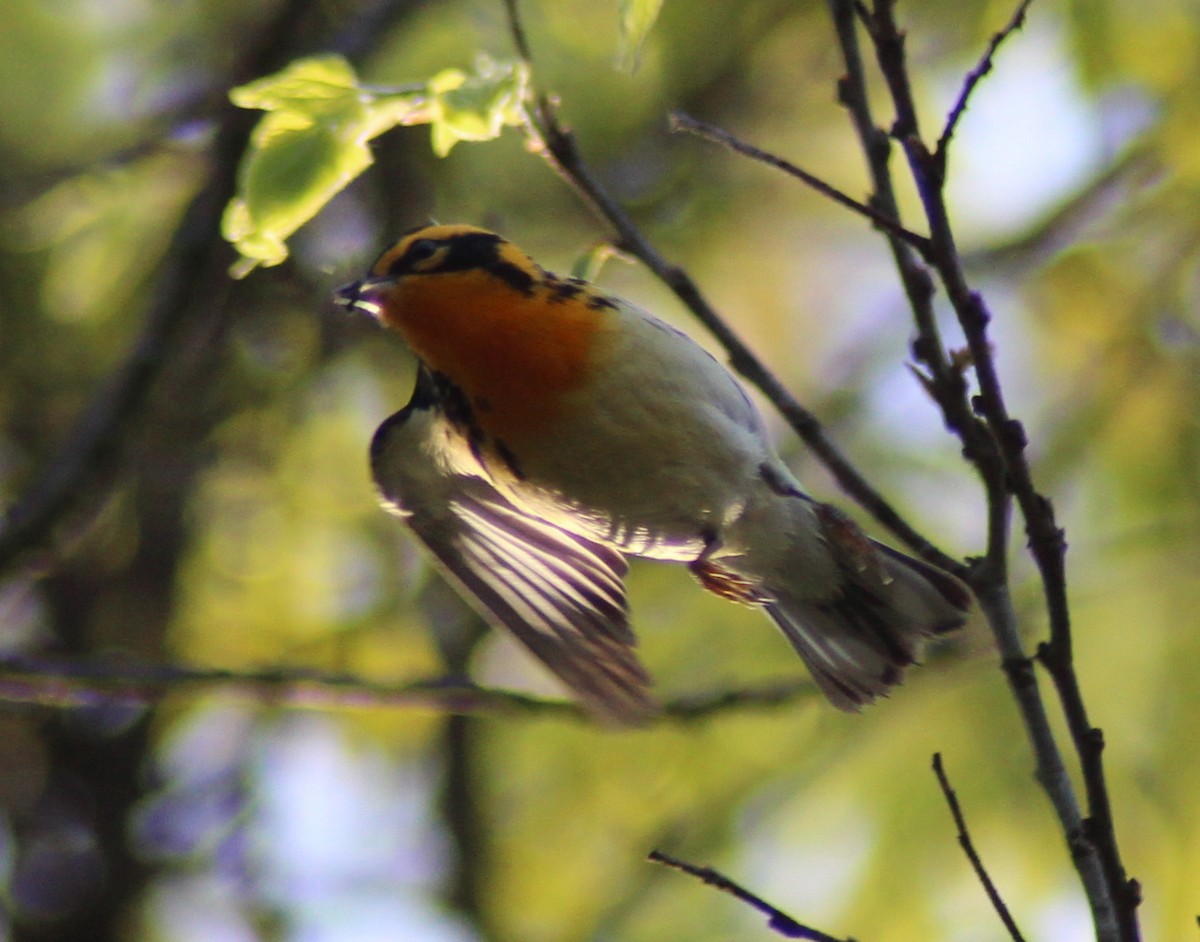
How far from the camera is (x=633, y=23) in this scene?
226 cm

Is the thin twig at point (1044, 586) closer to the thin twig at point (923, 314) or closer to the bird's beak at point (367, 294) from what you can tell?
the thin twig at point (923, 314)

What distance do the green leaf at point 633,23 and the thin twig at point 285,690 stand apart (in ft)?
6.81

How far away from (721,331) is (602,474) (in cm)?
105

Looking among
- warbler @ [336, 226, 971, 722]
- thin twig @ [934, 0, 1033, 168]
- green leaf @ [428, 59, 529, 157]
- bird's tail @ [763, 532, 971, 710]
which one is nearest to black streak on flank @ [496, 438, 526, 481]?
warbler @ [336, 226, 971, 722]

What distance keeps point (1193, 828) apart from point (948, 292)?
9.27ft

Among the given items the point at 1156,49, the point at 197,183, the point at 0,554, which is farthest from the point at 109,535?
the point at 1156,49

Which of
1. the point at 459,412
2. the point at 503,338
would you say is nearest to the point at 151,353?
the point at 459,412

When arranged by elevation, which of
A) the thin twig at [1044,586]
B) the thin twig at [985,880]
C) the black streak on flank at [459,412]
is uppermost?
the black streak on flank at [459,412]

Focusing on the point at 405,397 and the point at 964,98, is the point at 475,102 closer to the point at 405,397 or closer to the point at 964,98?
the point at 964,98

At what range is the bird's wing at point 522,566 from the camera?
3992 mm

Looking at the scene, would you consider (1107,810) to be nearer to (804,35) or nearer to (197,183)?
(197,183)

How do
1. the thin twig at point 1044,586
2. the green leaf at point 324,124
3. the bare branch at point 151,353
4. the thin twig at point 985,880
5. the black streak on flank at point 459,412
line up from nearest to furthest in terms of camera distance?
the thin twig at point 1044,586 → the green leaf at point 324,124 → the thin twig at point 985,880 → the black streak on flank at point 459,412 → the bare branch at point 151,353

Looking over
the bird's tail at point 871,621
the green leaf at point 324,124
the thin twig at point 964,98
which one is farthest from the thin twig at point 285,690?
the thin twig at point 964,98

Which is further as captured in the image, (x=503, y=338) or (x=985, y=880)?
(x=503, y=338)
